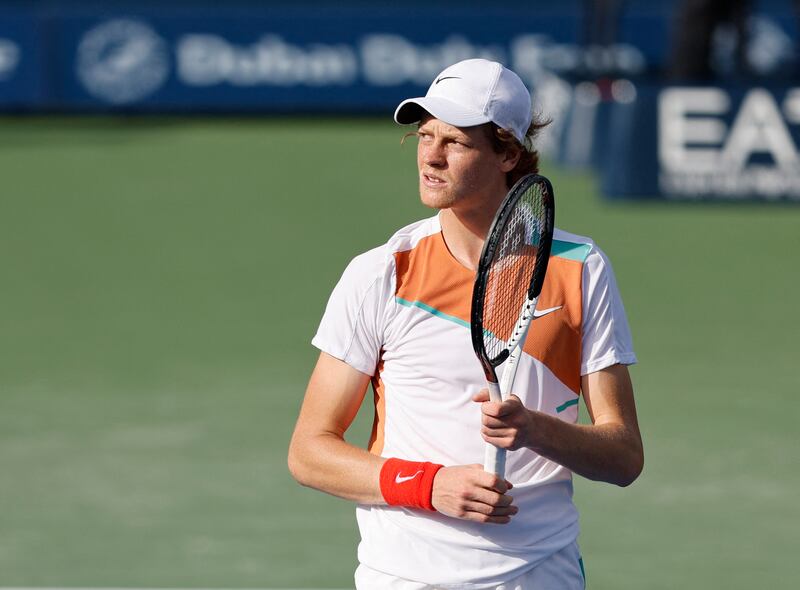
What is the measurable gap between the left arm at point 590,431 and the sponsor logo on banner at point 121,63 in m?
27.2

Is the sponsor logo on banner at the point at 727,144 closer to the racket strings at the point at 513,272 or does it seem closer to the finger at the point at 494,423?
the racket strings at the point at 513,272

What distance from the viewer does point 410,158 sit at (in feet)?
80.0

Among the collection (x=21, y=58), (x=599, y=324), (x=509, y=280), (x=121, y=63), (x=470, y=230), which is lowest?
(x=599, y=324)

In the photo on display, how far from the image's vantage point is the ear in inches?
160

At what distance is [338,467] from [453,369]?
357 mm

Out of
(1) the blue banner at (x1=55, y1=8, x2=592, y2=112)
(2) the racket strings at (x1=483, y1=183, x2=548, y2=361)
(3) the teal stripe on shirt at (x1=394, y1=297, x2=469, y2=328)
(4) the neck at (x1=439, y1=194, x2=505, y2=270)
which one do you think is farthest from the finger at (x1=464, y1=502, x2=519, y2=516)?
(1) the blue banner at (x1=55, y1=8, x2=592, y2=112)

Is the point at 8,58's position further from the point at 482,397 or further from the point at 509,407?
the point at 509,407

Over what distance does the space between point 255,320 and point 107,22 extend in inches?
750

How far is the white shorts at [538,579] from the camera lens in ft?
13.2

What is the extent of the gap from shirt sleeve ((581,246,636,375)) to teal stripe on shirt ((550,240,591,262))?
0.06 feet

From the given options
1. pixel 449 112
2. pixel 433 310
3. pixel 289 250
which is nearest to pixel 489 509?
pixel 433 310

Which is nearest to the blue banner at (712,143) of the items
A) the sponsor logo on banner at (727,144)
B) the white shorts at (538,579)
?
the sponsor logo on banner at (727,144)

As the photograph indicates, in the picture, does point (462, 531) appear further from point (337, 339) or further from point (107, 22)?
point (107, 22)

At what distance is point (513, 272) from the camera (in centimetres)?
398
